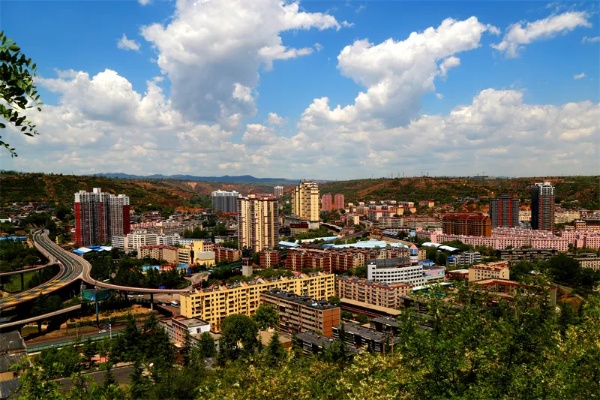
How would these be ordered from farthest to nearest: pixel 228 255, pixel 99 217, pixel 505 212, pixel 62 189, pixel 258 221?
pixel 62 189
pixel 505 212
pixel 99 217
pixel 258 221
pixel 228 255

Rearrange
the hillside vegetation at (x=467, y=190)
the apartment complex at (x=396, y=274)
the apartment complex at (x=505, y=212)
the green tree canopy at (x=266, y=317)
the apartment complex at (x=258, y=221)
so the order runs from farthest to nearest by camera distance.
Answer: the hillside vegetation at (x=467, y=190)
the apartment complex at (x=505, y=212)
the apartment complex at (x=258, y=221)
the apartment complex at (x=396, y=274)
the green tree canopy at (x=266, y=317)

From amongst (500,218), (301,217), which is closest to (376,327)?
(500,218)

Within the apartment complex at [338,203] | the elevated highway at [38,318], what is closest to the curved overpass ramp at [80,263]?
the elevated highway at [38,318]

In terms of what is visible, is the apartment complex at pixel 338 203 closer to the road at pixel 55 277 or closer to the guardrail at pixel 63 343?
the road at pixel 55 277

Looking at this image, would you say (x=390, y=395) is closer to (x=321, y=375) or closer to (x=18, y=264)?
(x=321, y=375)

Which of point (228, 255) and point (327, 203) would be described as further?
point (327, 203)

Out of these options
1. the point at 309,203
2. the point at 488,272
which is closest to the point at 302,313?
the point at 488,272

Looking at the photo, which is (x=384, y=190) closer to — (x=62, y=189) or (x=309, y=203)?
(x=309, y=203)
